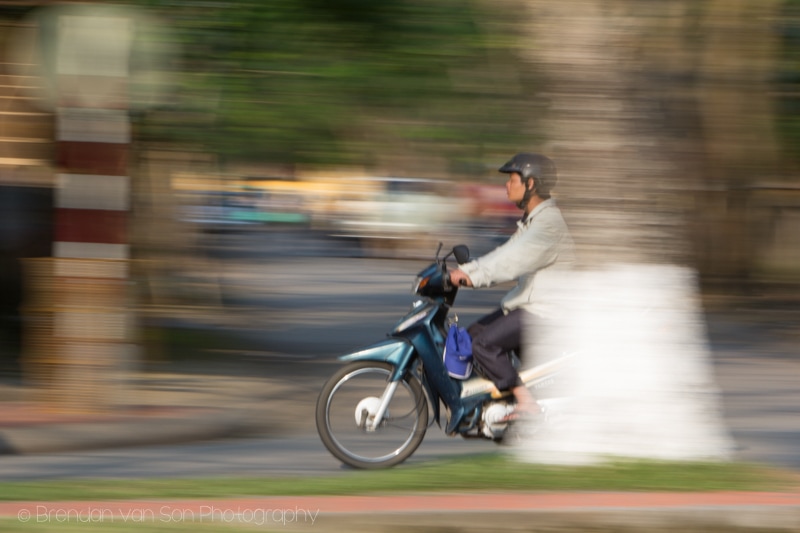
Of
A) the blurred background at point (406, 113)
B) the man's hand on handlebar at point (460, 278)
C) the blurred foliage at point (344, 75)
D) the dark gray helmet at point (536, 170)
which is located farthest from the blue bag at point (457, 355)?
the blurred foliage at point (344, 75)

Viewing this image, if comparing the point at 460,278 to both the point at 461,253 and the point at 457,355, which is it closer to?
the point at 461,253

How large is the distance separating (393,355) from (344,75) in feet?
9.16

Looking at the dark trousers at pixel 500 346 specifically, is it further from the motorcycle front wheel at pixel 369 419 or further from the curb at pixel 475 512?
the curb at pixel 475 512

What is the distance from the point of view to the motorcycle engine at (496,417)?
6.99 metres

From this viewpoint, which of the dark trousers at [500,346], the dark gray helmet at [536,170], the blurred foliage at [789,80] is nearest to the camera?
the dark gray helmet at [536,170]

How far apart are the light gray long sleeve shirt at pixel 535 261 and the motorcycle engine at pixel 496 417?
579 mm

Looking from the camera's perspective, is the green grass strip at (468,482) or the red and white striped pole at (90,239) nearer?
the green grass strip at (468,482)

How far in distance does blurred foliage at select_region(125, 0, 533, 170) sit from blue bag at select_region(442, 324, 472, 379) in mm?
2633

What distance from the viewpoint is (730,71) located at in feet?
55.5

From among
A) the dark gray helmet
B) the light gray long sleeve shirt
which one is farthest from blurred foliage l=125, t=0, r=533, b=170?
the light gray long sleeve shirt

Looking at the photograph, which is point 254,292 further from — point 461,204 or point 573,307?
point 573,307

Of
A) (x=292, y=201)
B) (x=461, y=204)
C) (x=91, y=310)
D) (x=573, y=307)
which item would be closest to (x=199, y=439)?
A: (x=91, y=310)

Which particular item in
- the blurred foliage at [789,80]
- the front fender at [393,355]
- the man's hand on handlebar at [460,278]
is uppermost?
the blurred foliage at [789,80]

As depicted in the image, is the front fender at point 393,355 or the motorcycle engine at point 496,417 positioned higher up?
the front fender at point 393,355
